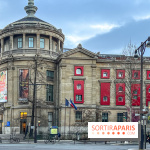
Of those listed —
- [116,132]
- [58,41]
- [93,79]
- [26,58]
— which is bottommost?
[116,132]

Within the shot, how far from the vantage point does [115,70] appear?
77.8 meters

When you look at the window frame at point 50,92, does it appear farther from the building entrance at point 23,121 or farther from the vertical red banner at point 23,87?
the building entrance at point 23,121

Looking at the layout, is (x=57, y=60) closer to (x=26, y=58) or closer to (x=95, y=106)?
(x=26, y=58)

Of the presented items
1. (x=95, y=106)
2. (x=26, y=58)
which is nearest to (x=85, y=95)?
(x=95, y=106)

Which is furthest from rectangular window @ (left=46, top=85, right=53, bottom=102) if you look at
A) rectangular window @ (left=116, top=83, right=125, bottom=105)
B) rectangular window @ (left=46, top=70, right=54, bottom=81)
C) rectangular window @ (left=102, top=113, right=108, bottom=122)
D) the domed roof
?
rectangular window @ (left=116, top=83, right=125, bottom=105)

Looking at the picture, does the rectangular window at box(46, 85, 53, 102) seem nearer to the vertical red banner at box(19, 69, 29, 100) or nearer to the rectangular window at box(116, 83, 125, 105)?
the vertical red banner at box(19, 69, 29, 100)

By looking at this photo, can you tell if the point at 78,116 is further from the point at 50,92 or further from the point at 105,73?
the point at 105,73

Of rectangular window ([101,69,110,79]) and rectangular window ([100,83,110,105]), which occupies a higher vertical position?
rectangular window ([101,69,110,79])

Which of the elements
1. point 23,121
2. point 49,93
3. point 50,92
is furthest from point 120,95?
point 23,121

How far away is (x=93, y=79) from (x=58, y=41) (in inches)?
668

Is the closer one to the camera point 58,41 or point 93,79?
point 93,79

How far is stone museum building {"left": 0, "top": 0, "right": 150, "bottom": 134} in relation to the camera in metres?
73.4

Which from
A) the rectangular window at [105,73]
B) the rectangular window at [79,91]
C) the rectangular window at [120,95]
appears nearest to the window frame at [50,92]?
the rectangular window at [79,91]

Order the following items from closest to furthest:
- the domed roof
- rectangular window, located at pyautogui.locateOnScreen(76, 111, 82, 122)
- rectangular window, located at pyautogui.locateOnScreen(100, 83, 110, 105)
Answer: rectangular window, located at pyautogui.locateOnScreen(76, 111, 82, 122), rectangular window, located at pyautogui.locateOnScreen(100, 83, 110, 105), the domed roof
